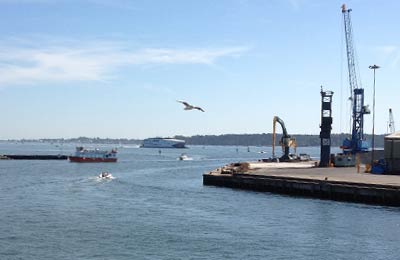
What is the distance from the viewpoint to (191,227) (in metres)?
48.1

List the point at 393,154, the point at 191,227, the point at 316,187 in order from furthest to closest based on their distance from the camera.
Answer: the point at 393,154 → the point at 316,187 → the point at 191,227

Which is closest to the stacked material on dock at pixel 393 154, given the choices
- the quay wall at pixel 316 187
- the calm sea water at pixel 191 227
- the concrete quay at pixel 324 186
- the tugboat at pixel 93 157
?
the concrete quay at pixel 324 186

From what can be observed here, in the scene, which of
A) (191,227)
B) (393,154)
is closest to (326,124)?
(393,154)

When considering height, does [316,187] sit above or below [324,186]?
below

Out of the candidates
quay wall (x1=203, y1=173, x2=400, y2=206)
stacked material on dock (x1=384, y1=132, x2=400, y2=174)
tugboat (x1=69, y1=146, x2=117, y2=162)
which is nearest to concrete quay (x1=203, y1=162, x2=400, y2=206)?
quay wall (x1=203, y1=173, x2=400, y2=206)

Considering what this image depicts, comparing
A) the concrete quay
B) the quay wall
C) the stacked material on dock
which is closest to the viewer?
the quay wall

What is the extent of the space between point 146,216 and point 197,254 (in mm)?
17008

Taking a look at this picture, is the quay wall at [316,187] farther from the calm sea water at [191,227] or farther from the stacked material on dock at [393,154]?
the stacked material on dock at [393,154]

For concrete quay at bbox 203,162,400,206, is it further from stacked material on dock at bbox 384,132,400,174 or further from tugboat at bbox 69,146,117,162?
tugboat at bbox 69,146,117,162

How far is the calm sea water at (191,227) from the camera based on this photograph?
38.7 meters

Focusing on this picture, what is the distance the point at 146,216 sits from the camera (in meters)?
54.2

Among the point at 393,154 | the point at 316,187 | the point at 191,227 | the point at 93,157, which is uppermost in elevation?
the point at 393,154

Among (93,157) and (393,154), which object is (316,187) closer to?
(393,154)

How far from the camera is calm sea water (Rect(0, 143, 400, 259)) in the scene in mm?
38719
